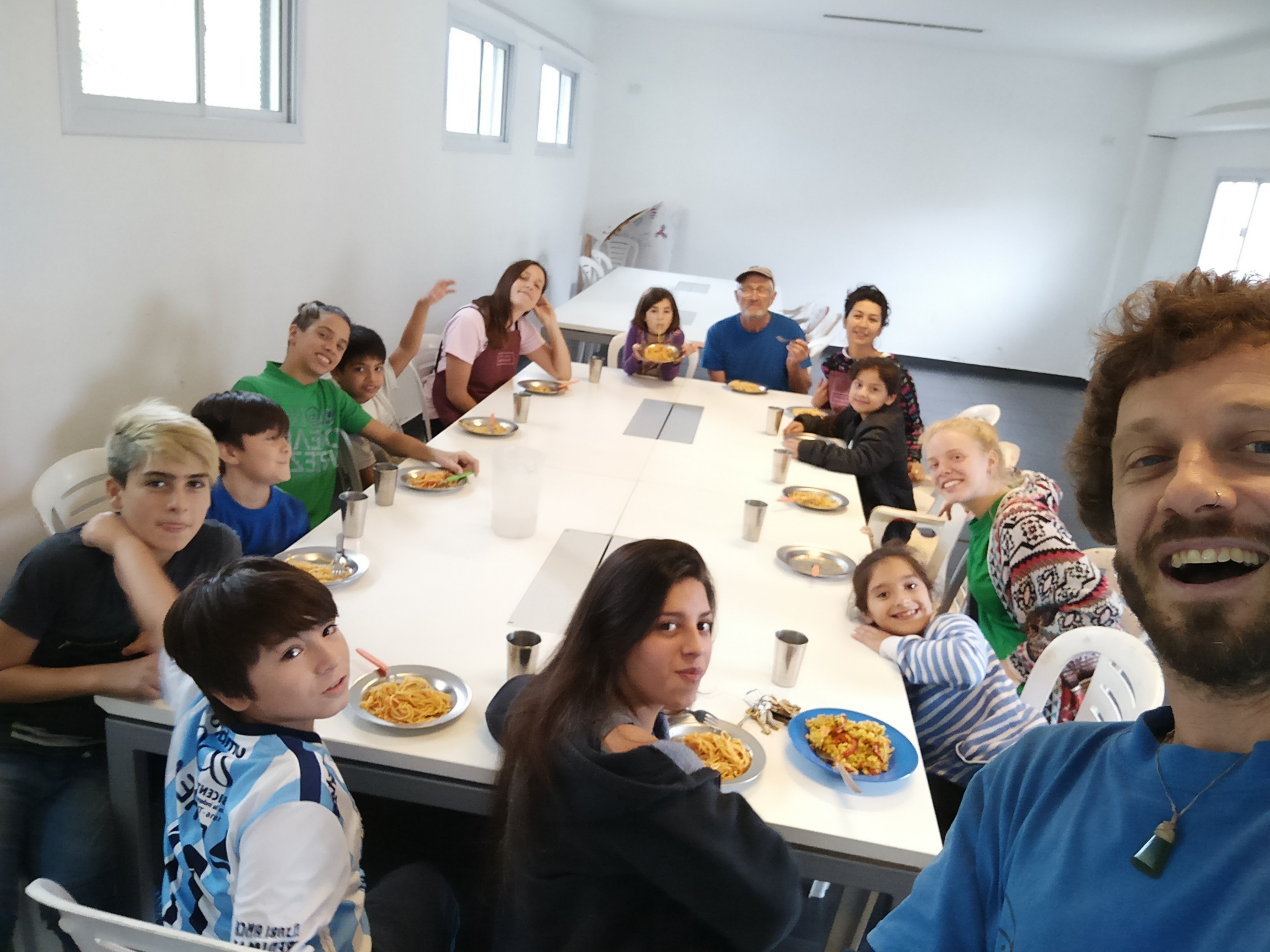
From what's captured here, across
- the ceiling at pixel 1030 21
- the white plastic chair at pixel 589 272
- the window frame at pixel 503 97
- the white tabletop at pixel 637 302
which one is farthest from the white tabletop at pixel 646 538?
the ceiling at pixel 1030 21

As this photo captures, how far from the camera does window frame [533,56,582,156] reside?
Result: 23.1 feet

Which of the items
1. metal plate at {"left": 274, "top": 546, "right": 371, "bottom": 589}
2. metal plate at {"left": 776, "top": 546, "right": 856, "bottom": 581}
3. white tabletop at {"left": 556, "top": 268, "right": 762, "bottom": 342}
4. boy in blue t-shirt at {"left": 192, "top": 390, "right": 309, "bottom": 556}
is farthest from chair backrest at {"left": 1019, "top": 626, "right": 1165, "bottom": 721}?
white tabletop at {"left": 556, "top": 268, "right": 762, "bottom": 342}

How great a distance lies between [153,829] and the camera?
6.16 ft

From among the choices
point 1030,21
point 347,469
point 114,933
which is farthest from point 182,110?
point 1030,21

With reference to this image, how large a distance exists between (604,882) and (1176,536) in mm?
882

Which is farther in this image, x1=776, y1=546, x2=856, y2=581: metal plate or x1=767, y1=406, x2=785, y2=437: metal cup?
x1=767, y1=406, x2=785, y2=437: metal cup

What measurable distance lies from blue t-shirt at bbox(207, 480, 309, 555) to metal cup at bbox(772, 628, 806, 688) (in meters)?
1.27

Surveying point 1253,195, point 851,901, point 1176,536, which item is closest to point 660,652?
point 851,901

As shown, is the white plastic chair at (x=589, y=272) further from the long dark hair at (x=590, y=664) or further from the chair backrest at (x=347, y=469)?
the long dark hair at (x=590, y=664)

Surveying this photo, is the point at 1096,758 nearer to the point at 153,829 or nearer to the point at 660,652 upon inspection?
the point at 660,652

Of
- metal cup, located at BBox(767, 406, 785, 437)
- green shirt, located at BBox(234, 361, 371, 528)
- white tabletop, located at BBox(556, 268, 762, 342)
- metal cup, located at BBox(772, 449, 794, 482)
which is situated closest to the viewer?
green shirt, located at BBox(234, 361, 371, 528)

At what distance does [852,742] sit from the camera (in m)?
1.58

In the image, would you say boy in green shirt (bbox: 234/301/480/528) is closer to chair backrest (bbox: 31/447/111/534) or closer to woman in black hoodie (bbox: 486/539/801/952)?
chair backrest (bbox: 31/447/111/534)

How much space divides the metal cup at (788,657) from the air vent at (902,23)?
6.69 metres
